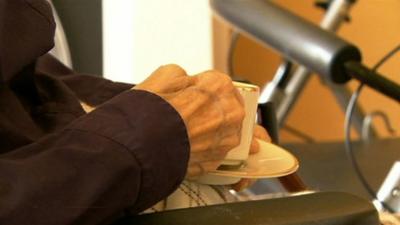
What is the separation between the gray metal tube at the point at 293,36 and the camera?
793mm

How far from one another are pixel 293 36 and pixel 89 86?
27 cm

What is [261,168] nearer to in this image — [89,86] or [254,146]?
[254,146]

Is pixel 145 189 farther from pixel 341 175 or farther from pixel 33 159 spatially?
pixel 341 175

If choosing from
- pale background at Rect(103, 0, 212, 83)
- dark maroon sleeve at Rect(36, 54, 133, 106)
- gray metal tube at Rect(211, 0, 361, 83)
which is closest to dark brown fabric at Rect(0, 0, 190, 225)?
dark maroon sleeve at Rect(36, 54, 133, 106)

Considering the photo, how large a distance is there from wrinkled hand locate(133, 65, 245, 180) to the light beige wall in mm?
1280

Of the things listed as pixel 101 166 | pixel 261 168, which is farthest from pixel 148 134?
pixel 261 168

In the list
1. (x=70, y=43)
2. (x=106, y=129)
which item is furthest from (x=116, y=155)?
(x=70, y=43)

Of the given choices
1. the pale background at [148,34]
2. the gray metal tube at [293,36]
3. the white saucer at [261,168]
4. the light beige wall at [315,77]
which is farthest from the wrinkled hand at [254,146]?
the light beige wall at [315,77]

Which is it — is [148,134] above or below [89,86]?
above

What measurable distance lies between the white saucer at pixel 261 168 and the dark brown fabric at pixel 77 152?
0.10 metres

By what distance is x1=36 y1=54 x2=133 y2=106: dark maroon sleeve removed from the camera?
0.74 m

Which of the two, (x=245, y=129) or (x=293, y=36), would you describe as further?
(x=293, y=36)

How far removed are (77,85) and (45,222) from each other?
1.11 ft

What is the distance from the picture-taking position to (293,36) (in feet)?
2.73
